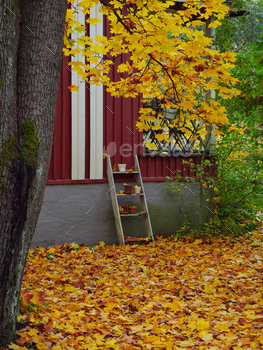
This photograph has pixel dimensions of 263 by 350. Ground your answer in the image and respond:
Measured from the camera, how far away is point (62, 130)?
688cm

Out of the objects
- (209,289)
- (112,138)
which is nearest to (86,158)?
(112,138)

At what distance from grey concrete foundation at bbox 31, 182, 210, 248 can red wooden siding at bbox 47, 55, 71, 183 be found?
29cm

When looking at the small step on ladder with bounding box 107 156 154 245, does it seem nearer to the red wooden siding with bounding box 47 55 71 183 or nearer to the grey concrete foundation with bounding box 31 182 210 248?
the grey concrete foundation with bounding box 31 182 210 248

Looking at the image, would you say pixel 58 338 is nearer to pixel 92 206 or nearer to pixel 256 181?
pixel 92 206

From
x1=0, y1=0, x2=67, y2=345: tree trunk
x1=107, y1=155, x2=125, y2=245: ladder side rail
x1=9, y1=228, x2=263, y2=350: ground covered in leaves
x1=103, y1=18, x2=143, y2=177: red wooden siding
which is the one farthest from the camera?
x1=103, y1=18, x2=143, y2=177: red wooden siding

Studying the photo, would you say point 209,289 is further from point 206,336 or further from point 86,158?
point 86,158

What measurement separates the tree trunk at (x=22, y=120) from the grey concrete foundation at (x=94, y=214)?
12.7 feet

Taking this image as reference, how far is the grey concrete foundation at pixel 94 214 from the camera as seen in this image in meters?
6.79

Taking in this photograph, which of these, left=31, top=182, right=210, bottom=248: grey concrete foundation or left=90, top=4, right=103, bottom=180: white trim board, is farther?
left=90, top=4, right=103, bottom=180: white trim board

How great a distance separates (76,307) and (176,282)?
1588 millimetres

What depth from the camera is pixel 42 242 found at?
22.0 ft

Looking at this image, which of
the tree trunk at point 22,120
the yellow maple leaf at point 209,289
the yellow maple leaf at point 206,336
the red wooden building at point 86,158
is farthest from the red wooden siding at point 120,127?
the tree trunk at point 22,120

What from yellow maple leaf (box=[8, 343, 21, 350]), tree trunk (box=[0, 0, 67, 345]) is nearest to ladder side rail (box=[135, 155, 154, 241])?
tree trunk (box=[0, 0, 67, 345])

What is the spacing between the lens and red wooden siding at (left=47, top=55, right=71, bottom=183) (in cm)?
684
